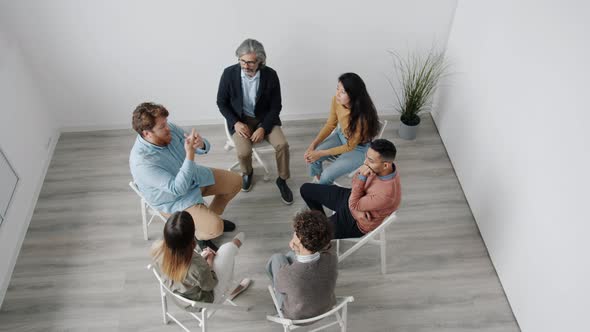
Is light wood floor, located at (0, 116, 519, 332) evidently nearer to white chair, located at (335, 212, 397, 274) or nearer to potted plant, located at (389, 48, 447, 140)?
white chair, located at (335, 212, 397, 274)

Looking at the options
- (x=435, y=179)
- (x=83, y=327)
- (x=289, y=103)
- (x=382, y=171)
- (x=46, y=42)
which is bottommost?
(x=83, y=327)

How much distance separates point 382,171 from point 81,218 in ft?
8.13

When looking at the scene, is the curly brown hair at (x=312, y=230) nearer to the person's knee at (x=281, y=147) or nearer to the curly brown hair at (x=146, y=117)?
the curly brown hair at (x=146, y=117)

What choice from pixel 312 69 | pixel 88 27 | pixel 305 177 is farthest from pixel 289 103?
pixel 88 27

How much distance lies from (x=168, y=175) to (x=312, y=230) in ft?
3.48

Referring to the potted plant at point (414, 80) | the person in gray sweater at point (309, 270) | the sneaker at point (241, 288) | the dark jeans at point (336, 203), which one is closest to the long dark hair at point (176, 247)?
the person in gray sweater at point (309, 270)

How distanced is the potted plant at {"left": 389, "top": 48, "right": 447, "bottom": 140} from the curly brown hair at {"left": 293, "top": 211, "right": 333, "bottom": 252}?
2045 millimetres

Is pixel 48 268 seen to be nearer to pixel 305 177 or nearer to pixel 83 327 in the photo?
pixel 83 327

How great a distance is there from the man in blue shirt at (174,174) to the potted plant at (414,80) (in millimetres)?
1749

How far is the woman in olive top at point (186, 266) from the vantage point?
2.40m

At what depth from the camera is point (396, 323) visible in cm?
323

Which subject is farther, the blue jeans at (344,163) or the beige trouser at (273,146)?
the beige trouser at (273,146)

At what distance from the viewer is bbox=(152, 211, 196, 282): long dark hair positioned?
7.81ft

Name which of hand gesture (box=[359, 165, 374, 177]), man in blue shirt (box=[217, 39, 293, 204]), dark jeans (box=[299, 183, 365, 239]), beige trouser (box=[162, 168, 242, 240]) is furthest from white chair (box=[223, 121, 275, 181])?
hand gesture (box=[359, 165, 374, 177])
